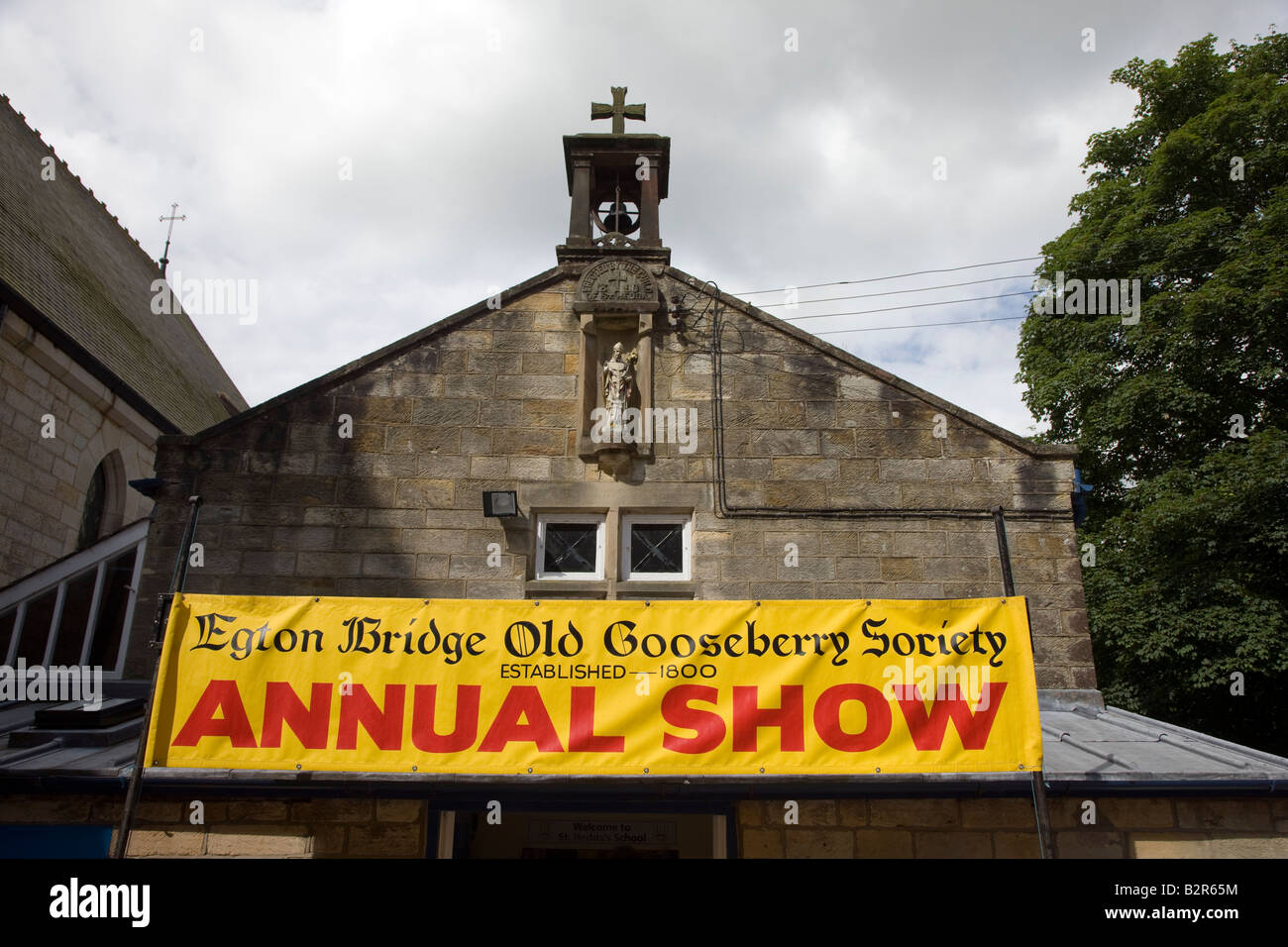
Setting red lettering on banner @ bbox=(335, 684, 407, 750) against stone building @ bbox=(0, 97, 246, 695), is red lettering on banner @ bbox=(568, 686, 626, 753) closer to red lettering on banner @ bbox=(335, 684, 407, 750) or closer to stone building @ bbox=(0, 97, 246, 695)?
red lettering on banner @ bbox=(335, 684, 407, 750)

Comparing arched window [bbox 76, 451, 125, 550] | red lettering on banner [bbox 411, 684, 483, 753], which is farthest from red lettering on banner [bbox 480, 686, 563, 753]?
arched window [bbox 76, 451, 125, 550]

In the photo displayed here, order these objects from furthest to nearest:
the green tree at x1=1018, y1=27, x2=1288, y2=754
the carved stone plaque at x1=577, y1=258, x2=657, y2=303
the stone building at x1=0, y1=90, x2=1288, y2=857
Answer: the green tree at x1=1018, y1=27, x2=1288, y2=754 < the carved stone plaque at x1=577, y1=258, x2=657, y2=303 < the stone building at x1=0, y1=90, x2=1288, y2=857

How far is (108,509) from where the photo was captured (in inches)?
615

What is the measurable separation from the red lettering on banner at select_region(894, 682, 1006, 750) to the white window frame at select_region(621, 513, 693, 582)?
7.91ft

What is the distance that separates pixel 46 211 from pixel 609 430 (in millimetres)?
14247

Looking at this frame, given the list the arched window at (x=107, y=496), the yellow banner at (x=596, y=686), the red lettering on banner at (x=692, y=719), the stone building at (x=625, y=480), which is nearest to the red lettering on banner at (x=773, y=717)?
the yellow banner at (x=596, y=686)

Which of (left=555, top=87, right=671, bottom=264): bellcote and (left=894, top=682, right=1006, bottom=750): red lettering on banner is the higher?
(left=555, top=87, right=671, bottom=264): bellcote

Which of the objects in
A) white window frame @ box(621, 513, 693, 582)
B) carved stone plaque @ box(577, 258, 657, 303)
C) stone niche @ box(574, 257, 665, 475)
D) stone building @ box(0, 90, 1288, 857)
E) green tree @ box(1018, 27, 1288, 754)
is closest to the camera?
stone building @ box(0, 90, 1288, 857)

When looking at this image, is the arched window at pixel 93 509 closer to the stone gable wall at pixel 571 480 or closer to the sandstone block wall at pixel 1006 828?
the stone gable wall at pixel 571 480

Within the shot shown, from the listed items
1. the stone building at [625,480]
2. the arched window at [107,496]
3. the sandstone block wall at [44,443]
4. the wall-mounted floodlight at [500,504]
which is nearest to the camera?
the stone building at [625,480]

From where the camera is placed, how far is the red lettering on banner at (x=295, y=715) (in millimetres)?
5496

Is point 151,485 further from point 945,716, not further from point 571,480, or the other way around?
point 945,716

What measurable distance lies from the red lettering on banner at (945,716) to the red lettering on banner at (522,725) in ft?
7.39

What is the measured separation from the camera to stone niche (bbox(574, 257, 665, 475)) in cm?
773
